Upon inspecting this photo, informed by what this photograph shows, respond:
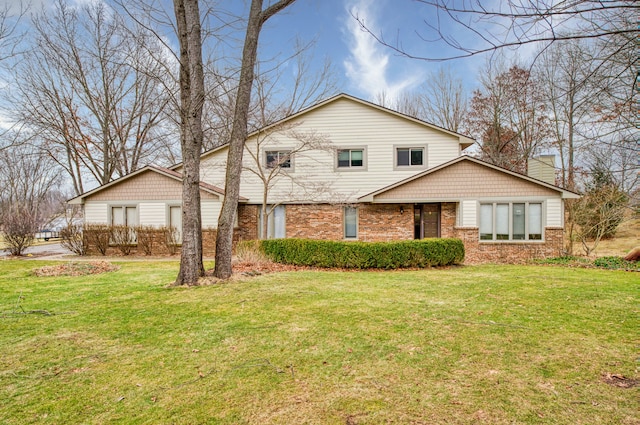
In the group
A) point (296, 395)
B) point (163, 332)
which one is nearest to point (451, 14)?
point (296, 395)

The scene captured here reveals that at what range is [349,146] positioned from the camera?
1631 cm

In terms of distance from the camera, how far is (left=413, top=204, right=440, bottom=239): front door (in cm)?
Answer: 1561

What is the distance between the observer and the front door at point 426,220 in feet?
51.2

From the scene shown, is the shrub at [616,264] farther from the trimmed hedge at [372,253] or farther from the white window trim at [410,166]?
the white window trim at [410,166]

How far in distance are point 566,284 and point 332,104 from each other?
486 inches

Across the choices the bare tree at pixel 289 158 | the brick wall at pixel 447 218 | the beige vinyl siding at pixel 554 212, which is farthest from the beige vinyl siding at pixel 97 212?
the beige vinyl siding at pixel 554 212

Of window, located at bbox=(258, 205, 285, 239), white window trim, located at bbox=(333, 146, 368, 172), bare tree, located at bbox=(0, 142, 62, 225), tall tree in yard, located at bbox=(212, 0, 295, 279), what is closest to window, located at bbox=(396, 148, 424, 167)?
white window trim, located at bbox=(333, 146, 368, 172)

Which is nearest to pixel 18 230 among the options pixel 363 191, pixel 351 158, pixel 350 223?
pixel 350 223

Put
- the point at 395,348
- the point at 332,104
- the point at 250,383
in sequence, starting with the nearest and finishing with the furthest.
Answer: the point at 250,383 → the point at 395,348 → the point at 332,104

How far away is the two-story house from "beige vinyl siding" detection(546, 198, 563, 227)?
0.04 metres

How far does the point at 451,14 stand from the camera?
10.0 ft

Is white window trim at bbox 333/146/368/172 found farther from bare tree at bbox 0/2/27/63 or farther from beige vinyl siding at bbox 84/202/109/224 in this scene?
bare tree at bbox 0/2/27/63

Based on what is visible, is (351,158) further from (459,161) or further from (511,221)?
(511,221)

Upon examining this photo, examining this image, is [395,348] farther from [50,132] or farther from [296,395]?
[50,132]
